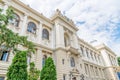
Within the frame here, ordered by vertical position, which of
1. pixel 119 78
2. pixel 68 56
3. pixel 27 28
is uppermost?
pixel 27 28

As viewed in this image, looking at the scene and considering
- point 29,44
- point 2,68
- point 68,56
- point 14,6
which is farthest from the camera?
point 68,56

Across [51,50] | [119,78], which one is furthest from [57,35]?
[119,78]

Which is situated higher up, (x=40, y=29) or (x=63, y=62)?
(x=40, y=29)

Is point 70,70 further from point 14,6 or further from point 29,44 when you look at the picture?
point 14,6

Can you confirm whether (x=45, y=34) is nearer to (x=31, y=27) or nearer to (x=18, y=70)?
(x=31, y=27)

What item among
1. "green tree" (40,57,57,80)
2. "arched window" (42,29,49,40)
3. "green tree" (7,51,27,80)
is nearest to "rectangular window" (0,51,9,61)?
"green tree" (7,51,27,80)

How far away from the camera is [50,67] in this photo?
10523mm

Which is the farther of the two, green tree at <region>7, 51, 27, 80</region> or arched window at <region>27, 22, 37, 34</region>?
arched window at <region>27, 22, 37, 34</region>

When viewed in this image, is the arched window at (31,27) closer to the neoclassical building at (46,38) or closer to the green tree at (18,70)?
the neoclassical building at (46,38)

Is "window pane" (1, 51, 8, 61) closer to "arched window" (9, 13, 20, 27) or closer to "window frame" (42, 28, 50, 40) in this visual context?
"arched window" (9, 13, 20, 27)

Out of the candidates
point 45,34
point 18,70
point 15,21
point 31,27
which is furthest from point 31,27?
point 18,70

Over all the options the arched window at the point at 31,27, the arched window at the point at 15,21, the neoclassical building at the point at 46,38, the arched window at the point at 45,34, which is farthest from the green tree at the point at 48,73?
the arched window at the point at 45,34

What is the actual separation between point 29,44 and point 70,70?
32.7 feet

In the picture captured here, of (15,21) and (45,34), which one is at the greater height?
(15,21)
